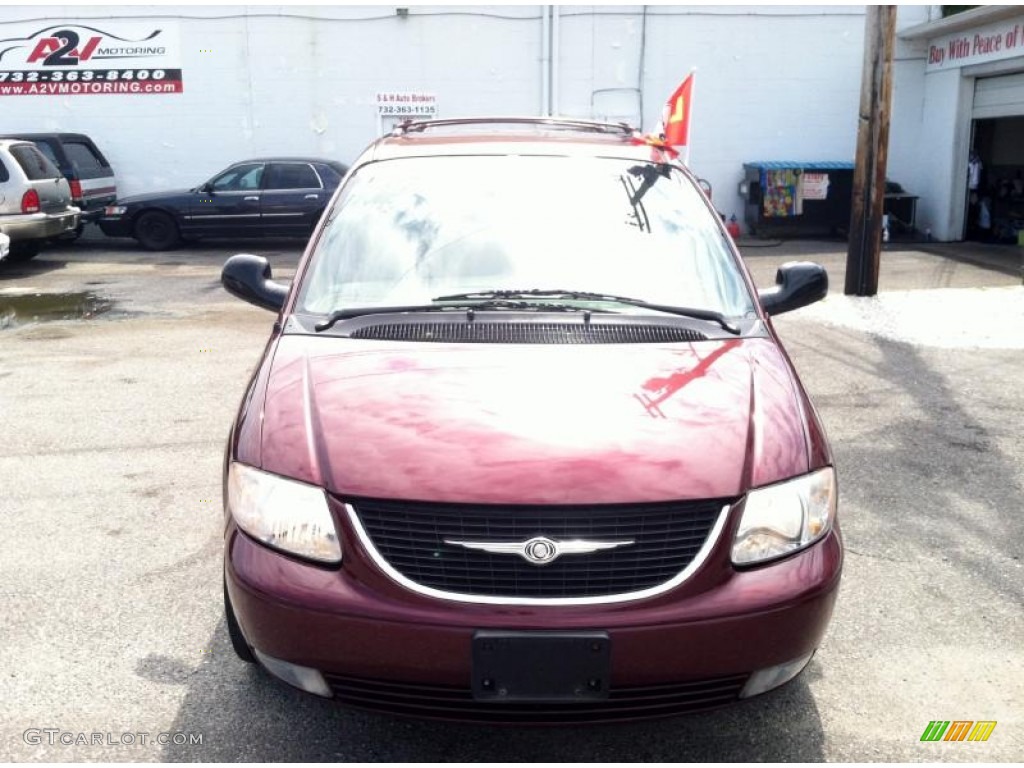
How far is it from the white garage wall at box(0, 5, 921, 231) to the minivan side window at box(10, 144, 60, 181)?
4199 millimetres

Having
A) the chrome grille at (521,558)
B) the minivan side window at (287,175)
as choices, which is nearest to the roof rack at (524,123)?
the chrome grille at (521,558)

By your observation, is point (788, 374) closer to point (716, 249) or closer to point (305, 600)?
point (716, 249)

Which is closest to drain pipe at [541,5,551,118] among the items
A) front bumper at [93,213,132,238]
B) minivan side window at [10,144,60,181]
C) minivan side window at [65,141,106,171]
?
front bumper at [93,213,132,238]

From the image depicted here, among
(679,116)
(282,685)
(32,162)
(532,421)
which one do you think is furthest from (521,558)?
(32,162)

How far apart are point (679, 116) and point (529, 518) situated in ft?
24.9

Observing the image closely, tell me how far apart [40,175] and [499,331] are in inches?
489

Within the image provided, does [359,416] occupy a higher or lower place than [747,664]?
higher

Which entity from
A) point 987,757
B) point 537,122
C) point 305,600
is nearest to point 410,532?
point 305,600

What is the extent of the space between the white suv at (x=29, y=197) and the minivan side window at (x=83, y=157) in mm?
1811

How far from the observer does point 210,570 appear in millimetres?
3963

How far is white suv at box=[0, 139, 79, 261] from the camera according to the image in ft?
42.5

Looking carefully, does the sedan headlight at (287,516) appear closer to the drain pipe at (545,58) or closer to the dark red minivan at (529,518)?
the dark red minivan at (529,518)

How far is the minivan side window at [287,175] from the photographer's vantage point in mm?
15594

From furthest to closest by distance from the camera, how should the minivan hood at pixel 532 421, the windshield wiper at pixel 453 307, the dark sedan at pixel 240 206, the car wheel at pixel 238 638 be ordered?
the dark sedan at pixel 240 206, the windshield wiper at pixel 453 307, the car wheel at pixel 238 638, the minivan hood at pixel 532 421
